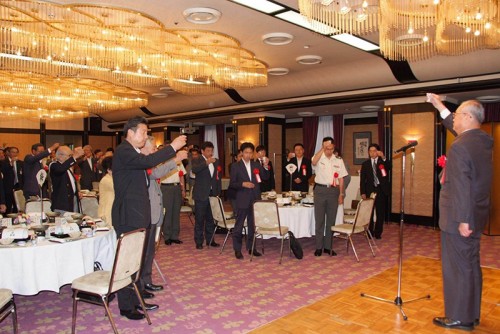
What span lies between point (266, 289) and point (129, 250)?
201 cm

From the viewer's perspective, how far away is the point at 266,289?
473 centimetres

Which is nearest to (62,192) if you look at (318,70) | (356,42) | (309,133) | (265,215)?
(265,215)

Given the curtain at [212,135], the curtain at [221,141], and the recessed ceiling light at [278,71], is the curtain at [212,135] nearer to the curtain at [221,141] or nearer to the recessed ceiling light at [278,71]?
the curtain at [221,141]

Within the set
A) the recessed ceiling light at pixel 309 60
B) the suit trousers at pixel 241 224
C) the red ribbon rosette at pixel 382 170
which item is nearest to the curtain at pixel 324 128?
the recessed ceiling light at pixel 309 60

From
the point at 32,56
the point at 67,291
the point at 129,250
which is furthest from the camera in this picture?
the point at 32,56

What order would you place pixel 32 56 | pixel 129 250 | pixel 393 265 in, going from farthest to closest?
pixel 32 56 < pixel 393 265 < pixel 129 250

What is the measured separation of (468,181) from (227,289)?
272cm

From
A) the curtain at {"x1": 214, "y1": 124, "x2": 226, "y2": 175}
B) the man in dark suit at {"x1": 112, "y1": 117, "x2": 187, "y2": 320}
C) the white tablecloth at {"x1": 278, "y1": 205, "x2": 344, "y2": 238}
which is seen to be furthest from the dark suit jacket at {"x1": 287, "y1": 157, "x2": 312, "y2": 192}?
the curtain at {"x1": 214, "y1": 124, "x2": 226, "y2": 175}

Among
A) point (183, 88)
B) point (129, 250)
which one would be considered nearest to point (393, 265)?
point (129, 250)

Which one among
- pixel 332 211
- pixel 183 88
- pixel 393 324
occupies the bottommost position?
pixel 393 324

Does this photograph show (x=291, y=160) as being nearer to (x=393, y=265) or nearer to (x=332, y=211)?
(x=332, y=211)

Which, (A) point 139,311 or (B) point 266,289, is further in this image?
(B) point 266,289

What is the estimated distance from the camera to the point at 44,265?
11.6 feet

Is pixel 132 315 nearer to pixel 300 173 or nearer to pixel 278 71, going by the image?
pixel 300 173
